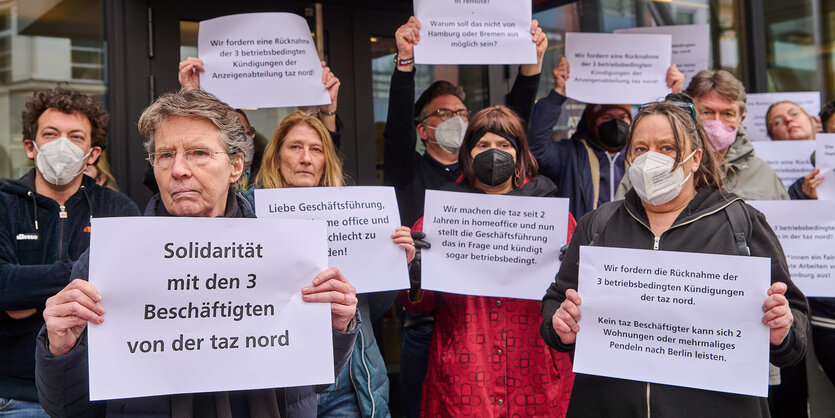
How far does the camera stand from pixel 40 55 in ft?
13.3

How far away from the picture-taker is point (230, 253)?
6.48ft

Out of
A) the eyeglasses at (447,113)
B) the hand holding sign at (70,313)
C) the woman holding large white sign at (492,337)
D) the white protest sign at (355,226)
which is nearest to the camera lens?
the hand holding sign at (70,313)

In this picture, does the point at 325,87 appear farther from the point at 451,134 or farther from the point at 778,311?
the point at 778,311

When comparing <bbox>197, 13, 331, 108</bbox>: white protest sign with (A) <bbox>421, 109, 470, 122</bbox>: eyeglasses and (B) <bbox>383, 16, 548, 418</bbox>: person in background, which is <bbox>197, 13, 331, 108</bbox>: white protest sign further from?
(A) <bbox>421, 109, 470, 122</bbox>: eyeglasses

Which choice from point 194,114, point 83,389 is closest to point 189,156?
point 194,114

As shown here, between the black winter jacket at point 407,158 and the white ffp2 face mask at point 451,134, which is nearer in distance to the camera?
the black winter jacket at point 407,158

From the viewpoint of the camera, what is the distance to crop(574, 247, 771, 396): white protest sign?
7.49ft

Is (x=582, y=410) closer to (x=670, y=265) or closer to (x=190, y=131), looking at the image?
(x=670, y=265)

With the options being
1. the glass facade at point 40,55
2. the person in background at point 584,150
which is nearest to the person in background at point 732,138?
the person in background at point 584,150

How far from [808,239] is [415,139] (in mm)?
2155

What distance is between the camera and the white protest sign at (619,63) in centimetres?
414

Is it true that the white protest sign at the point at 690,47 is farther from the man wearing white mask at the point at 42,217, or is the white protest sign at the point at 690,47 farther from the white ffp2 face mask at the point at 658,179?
the man wearing white mask at the point at 42,217

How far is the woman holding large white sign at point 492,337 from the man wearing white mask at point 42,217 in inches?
58.9

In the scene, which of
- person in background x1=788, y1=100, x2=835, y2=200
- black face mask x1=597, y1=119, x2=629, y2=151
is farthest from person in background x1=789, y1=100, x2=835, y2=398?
black face mask x1=597, y1=119, x2=629, y2=151
